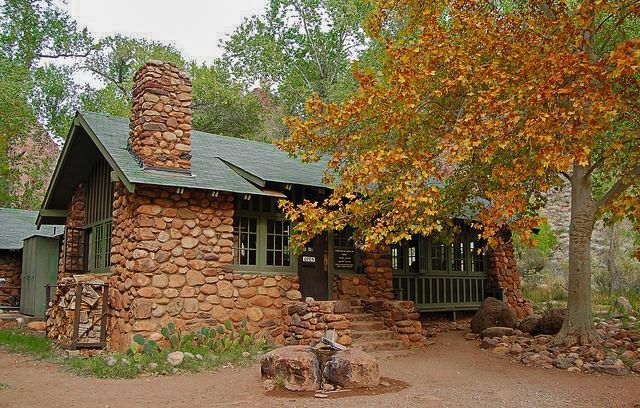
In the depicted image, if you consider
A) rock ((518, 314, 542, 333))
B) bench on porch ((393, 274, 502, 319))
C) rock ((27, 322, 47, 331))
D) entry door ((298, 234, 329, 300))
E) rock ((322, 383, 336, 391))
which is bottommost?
rock ((322, 383, 336, 391))

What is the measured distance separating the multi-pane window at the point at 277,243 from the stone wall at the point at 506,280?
7482 mm

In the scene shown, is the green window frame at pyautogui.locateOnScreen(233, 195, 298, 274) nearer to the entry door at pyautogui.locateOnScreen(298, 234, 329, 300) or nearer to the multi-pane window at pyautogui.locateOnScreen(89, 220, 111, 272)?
the entry door at pyautogui.locateOnScreen(298, 234, 329, 300)

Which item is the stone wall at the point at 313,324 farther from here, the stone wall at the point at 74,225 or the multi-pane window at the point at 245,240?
the stone wall at the point at 74,225

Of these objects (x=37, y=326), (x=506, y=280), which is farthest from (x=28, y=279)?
(x=506, y=280)

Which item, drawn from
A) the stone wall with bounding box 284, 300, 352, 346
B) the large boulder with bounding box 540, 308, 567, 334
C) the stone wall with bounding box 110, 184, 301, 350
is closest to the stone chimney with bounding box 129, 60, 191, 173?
the stone wall with bounding box 110, 184, 301, 350

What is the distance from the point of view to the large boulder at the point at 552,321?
1338cm

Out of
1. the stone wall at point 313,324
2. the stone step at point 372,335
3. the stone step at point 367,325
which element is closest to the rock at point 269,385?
the stone wall at point 313,324

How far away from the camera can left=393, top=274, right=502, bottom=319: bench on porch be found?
15789 millimetres

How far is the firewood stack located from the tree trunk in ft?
28.7

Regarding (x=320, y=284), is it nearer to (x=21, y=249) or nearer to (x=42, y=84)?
(x=21, y=249)

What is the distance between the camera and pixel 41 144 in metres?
35.7

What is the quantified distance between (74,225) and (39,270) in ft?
15.7

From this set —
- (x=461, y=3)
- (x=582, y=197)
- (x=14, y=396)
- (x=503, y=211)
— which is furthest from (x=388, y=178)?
(x=14, y=396)

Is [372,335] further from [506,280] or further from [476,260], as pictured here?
[506,280]
